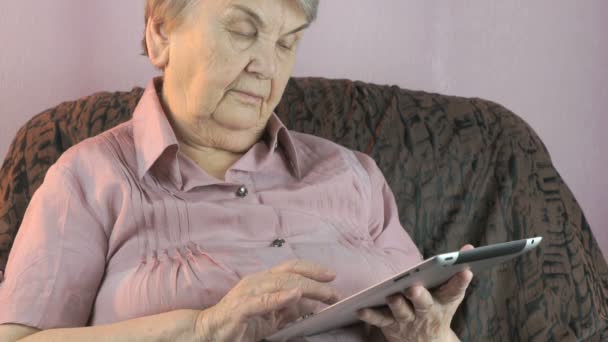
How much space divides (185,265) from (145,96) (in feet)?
1.08

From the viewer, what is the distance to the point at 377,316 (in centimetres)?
129

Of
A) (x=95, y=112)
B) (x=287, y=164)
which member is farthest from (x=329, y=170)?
(x=95, y=112)

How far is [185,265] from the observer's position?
138 cm

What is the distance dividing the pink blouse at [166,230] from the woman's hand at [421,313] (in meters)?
0.10

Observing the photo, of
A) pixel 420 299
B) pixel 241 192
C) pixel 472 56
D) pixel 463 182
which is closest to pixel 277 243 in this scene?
pixel 241 192

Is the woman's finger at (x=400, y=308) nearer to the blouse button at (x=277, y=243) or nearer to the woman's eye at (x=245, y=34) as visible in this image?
the blouse button at (x=277, y=243)

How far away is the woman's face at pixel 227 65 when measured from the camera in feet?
4.69

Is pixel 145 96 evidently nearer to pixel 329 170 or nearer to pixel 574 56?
pixel 329 170

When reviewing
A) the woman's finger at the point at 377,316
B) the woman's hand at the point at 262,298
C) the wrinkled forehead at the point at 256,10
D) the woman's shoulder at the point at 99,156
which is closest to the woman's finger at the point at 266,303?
the woman's hand at the point at 262,298

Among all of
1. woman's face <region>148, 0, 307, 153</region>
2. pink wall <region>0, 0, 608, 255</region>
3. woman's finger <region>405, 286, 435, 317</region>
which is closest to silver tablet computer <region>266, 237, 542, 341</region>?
woman's finger <region>405, 286, 435, 317</region>

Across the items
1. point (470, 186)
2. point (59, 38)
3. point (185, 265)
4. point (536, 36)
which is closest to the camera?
point (185, 265)

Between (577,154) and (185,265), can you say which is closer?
(185,265)

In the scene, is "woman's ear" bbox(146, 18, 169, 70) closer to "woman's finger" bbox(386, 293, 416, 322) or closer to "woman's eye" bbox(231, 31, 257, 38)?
"woman's eye" bbox(231, 31, 257, 38)

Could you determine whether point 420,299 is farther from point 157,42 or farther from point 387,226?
point 157,42
